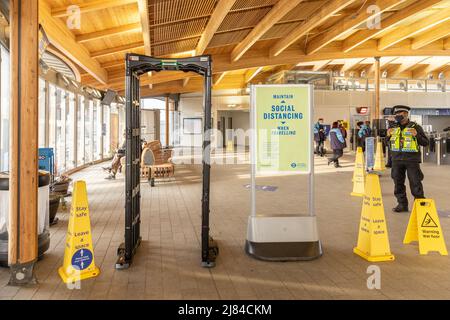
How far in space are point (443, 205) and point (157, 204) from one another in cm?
453

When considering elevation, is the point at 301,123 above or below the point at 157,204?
above

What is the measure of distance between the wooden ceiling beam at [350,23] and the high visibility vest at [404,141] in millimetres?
4830

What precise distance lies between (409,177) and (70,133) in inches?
382

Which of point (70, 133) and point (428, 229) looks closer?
point (428, 229)

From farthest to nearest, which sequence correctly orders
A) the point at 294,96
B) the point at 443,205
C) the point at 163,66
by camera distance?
1. the point at 443,205
2. the point at 294,96
3. the point at 163,66

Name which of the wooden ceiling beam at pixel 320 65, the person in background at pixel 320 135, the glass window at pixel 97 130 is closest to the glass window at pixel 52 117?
the glass window at pixel 97 130

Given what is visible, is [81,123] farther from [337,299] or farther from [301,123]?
[337,299]

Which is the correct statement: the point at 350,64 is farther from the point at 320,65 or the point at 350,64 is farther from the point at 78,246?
the point at 78,246

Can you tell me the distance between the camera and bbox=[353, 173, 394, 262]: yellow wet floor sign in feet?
12.2

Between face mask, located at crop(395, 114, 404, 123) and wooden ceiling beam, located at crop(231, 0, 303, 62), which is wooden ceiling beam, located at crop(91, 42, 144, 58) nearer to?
wooden ceiling beam, located at crop(231, 0, 303, 62)

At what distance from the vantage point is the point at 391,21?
11508mm

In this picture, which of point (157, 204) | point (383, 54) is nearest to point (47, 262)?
point (157, 204)

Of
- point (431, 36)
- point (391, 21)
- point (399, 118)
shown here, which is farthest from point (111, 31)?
point (431, 36)

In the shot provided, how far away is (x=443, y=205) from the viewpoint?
647cm
